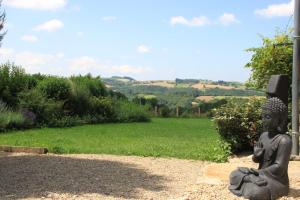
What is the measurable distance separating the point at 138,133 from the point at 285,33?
280 inches

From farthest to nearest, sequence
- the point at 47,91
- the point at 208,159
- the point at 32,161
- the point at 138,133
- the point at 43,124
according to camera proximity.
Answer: the point at 47,91 → the point at 43,124 → the point at 138,133 → the point at 208,159 → the point at 32,161

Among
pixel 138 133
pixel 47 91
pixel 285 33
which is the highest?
pixel 285 33

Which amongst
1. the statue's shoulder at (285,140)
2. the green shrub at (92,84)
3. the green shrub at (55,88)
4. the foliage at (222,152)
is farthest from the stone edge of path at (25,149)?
the green shrub at (92,84)

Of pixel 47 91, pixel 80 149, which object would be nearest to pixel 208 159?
pixel 80 149

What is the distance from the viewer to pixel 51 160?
36.6 ft

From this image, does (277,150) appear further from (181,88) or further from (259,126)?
(181,88)

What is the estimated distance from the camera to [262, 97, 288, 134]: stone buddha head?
6.80 m

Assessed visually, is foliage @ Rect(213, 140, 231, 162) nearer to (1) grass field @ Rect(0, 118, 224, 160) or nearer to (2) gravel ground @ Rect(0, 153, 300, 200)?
(1) grass field @ Rect(0, 118, 224, 160)

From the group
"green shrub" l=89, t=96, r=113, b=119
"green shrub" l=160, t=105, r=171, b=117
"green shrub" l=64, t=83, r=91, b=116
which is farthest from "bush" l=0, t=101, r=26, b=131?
"green shrub" l=160, t=105, r=171, b=117

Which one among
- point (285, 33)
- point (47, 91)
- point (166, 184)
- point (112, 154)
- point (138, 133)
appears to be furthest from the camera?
point (47, 91)

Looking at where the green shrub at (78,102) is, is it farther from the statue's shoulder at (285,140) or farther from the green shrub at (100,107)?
the statue's shoulder at (285,140)

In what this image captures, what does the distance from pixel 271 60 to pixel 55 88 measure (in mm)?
13540

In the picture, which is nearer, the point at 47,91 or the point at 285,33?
the point at 285,33

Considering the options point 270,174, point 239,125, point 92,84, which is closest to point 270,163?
point 270,174
